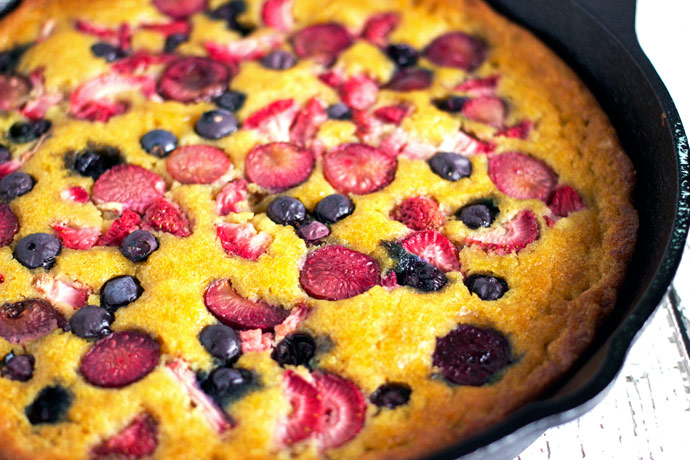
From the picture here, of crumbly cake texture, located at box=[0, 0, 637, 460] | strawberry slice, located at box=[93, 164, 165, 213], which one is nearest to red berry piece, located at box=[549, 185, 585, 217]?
crumbly cake texture, located at box=[0, 0, 637, 460]

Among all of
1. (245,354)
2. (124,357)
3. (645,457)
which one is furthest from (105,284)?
(645,457)

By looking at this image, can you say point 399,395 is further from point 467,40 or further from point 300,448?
point 467,40

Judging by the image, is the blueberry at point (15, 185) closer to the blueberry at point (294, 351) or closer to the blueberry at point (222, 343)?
the blueberry at point (222, 343)

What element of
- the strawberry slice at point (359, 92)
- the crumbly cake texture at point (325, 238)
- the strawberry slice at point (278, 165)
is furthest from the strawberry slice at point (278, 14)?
the strawberry slice at point (278, 165)

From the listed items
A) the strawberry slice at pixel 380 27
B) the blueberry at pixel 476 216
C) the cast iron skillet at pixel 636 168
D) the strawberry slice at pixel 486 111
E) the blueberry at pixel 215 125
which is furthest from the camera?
the strawberry slice at pixel 380 27

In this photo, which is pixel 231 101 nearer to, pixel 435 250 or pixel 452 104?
pixel 452 104

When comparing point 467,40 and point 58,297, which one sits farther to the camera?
point 467,40
